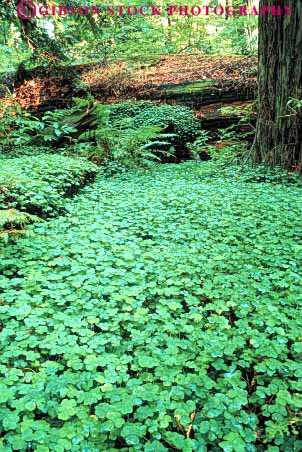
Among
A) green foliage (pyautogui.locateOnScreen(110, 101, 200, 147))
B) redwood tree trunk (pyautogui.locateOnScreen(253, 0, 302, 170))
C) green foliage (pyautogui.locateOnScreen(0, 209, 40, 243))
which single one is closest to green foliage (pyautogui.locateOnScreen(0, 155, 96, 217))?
green foliage (pyautogui.locateOnScreen(0, 209, 40, 243))

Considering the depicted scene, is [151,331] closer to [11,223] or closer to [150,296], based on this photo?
[150,296]

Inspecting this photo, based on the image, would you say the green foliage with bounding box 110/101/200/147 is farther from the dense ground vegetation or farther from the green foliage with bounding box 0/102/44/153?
the green foliage with bounding box 0/102/44/153

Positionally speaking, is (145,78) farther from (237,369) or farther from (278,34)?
(237,369)

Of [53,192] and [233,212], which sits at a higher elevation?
[53,192]

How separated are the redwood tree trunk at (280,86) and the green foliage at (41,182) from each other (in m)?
3.10

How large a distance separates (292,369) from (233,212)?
2.48 m

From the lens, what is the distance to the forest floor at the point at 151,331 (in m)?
1.73

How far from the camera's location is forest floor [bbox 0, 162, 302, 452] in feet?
5.69

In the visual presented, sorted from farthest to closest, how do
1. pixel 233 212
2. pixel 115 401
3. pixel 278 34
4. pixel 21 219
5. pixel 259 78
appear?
pixel 259 78
pixel 278 34
pixel 233 212
pixel 21 219
pixel 115 401

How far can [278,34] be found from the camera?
19.8 ft

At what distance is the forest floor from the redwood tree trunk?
2487mm

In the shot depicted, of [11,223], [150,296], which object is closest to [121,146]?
[11,223]

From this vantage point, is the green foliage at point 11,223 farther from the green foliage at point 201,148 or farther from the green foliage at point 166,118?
the green foliage at point 201,148

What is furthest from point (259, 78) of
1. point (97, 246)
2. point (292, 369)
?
point (292, 369)
